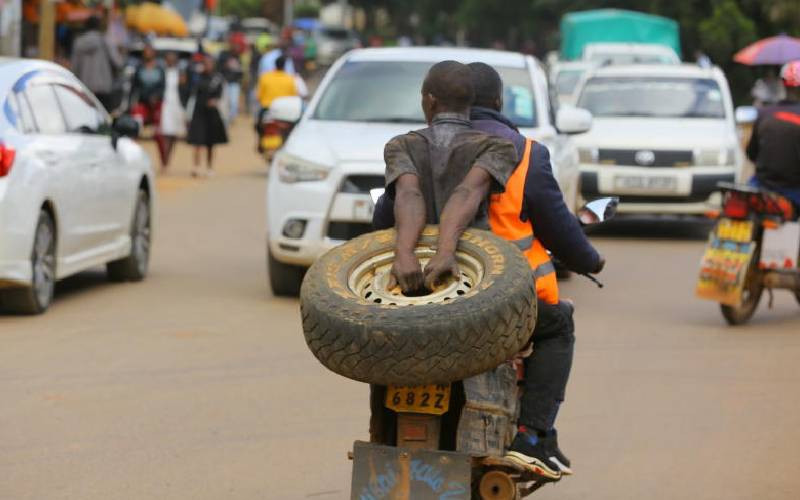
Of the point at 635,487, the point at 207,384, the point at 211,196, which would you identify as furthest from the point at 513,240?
the point at 211,196

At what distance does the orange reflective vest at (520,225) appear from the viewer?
17.2ft

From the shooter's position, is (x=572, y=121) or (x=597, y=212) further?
(x=572, y=121)

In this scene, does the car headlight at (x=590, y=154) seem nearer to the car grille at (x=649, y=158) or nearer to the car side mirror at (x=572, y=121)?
the car grille at (x=649, y=158)

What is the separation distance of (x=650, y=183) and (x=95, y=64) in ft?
36.9

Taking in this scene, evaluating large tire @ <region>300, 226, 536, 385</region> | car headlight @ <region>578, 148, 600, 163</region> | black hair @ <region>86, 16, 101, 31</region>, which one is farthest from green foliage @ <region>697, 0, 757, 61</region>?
large tire @ <region>300, 226, 536, 385</region>

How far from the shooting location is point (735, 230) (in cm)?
1135

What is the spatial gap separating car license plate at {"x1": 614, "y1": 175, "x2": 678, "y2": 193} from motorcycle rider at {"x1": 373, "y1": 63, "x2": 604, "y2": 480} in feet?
41.0

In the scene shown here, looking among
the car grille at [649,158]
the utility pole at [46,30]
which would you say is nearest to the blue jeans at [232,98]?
the utility pole at [46,30]

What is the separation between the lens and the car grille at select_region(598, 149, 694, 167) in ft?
58.7

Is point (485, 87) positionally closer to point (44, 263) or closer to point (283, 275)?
point (44, 263)

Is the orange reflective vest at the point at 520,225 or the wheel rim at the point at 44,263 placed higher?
the orange reflective vest at the point at 520,225

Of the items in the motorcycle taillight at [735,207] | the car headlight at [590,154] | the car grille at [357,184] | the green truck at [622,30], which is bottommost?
the green truck at [622,30]

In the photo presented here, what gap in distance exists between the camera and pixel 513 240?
5.27 m

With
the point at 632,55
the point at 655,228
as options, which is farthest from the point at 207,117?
the point at 632,55
